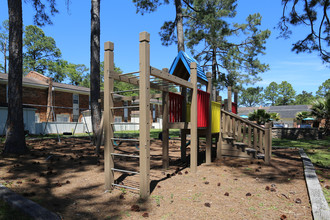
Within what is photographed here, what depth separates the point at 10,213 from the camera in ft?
10.4

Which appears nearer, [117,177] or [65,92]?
[117,177]

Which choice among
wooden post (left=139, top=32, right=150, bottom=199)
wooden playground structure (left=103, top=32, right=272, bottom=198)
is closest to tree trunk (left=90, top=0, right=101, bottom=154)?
wooden playground structure (left=103, top=32, right=272, bottom=198)

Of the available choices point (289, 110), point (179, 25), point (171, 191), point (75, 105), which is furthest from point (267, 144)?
point (289, 110)

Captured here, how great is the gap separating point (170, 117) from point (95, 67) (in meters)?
5.61

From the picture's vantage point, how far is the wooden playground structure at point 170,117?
13.0ft

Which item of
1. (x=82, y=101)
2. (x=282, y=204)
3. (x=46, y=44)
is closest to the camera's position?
(x=282, y=204)

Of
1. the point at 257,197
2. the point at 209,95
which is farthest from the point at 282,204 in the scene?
the point at 209,95

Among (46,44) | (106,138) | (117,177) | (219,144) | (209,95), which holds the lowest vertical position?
(117,177)

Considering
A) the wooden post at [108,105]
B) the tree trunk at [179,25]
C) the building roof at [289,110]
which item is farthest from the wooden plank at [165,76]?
the building roof at [289,110]

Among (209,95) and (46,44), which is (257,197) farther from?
(46,44)

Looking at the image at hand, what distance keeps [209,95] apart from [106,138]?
144 inches

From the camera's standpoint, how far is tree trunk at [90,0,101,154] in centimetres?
995

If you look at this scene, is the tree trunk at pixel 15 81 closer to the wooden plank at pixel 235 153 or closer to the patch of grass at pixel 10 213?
the patch of grass at pixel 10 213

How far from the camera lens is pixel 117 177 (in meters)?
5.28
